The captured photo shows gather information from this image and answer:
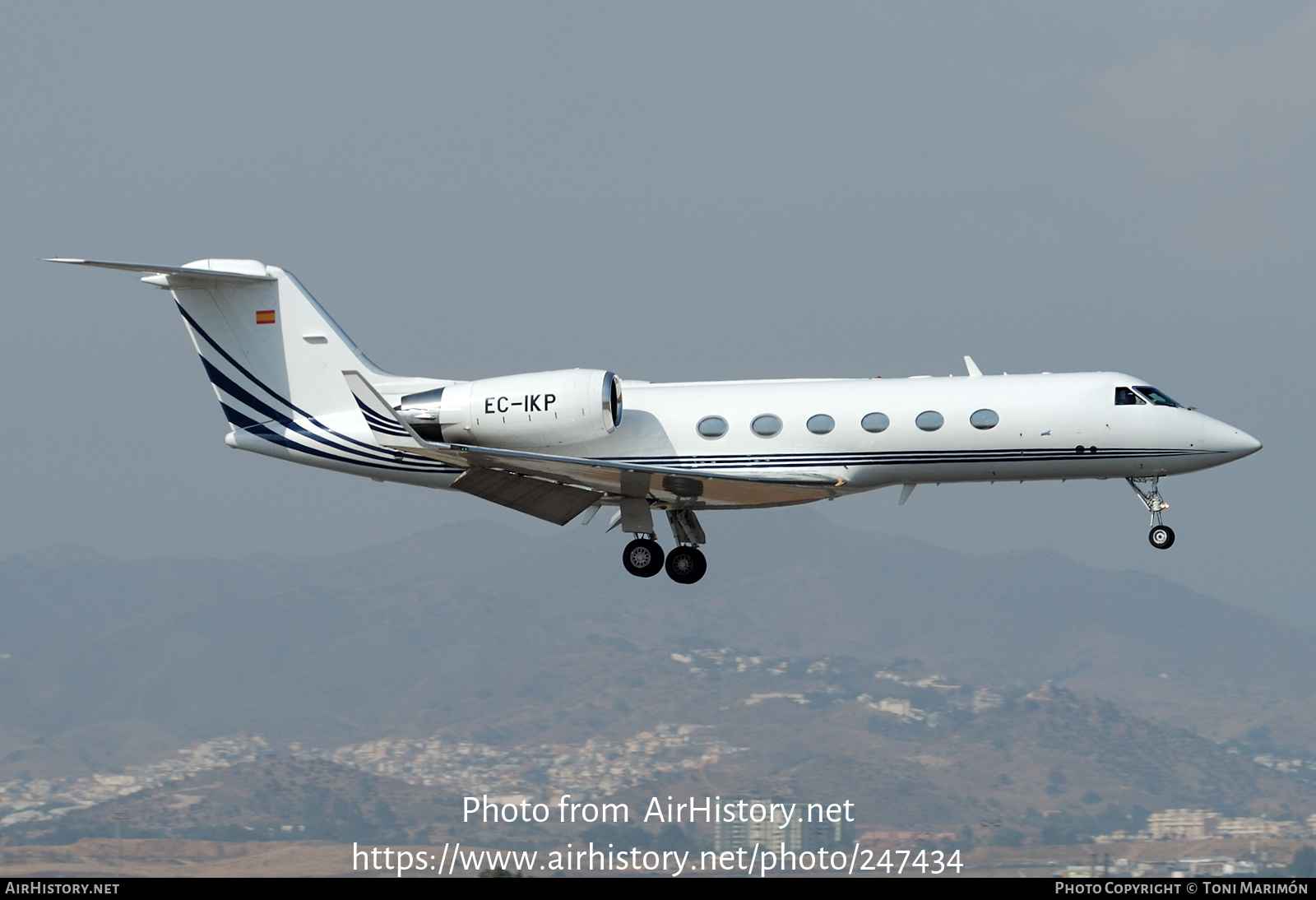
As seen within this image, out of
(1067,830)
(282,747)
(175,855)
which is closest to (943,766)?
(1067,830)

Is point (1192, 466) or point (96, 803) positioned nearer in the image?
point (1192, 466)

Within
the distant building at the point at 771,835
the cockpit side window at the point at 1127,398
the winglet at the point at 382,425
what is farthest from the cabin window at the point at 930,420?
the distant building at the point at 771,835

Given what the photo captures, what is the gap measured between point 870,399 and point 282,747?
526ft

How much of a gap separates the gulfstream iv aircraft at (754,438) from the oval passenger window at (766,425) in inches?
1.1

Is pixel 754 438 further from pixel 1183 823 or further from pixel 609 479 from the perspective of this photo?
pixel 1183 823

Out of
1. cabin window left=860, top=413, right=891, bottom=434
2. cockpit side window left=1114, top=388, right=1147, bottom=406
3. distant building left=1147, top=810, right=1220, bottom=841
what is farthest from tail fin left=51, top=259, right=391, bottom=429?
distant building left=1147, top=810, right=1220, bottom=841

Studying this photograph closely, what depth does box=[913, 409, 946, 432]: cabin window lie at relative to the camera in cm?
2506

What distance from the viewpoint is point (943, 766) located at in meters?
200

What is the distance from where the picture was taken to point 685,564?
27.1 m

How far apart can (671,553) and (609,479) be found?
263 cm

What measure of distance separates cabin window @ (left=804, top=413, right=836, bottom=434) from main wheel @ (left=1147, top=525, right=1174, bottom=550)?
537cm

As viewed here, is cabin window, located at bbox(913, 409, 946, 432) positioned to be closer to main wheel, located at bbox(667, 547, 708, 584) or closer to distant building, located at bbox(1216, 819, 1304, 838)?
main wheel, located at bbox(667, 547, 708, 584)
